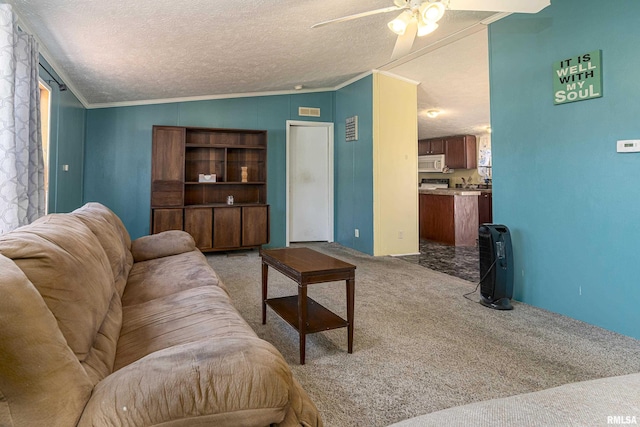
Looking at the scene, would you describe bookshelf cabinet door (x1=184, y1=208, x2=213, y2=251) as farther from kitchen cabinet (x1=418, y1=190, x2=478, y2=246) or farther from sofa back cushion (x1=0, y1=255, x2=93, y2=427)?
sofa back cushion (x1=0, y1=255, x2=93, y2=427)

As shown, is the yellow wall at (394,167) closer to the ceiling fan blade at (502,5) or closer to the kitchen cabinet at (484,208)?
the kitchen cabinet at (484,208)

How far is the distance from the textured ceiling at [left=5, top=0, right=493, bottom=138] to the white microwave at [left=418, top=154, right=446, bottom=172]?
2628 millimetres

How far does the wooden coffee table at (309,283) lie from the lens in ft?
6.51

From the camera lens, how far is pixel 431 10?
7.29ft

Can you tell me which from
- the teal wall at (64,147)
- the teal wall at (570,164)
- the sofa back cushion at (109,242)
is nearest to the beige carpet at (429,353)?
the teal wall at (570,164)

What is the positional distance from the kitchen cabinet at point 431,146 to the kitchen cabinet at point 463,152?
34 cm

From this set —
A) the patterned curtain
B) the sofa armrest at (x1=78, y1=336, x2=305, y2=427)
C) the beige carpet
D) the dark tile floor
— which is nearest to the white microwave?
the dark tile floor

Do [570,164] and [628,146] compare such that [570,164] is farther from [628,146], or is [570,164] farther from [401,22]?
[401,22]

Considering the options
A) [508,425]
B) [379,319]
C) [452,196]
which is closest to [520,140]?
[379,319]

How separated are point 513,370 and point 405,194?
3.60 m

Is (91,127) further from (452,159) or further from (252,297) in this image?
(452,159)

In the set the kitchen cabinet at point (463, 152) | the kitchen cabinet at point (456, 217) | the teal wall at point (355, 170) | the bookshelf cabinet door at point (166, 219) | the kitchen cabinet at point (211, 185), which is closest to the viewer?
the bookshelf cabinet door at point (166, 219)

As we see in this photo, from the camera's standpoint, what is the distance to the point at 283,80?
5.14m

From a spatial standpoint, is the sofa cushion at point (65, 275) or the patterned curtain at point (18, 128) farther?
the patterned curtain at point (18, 128)
